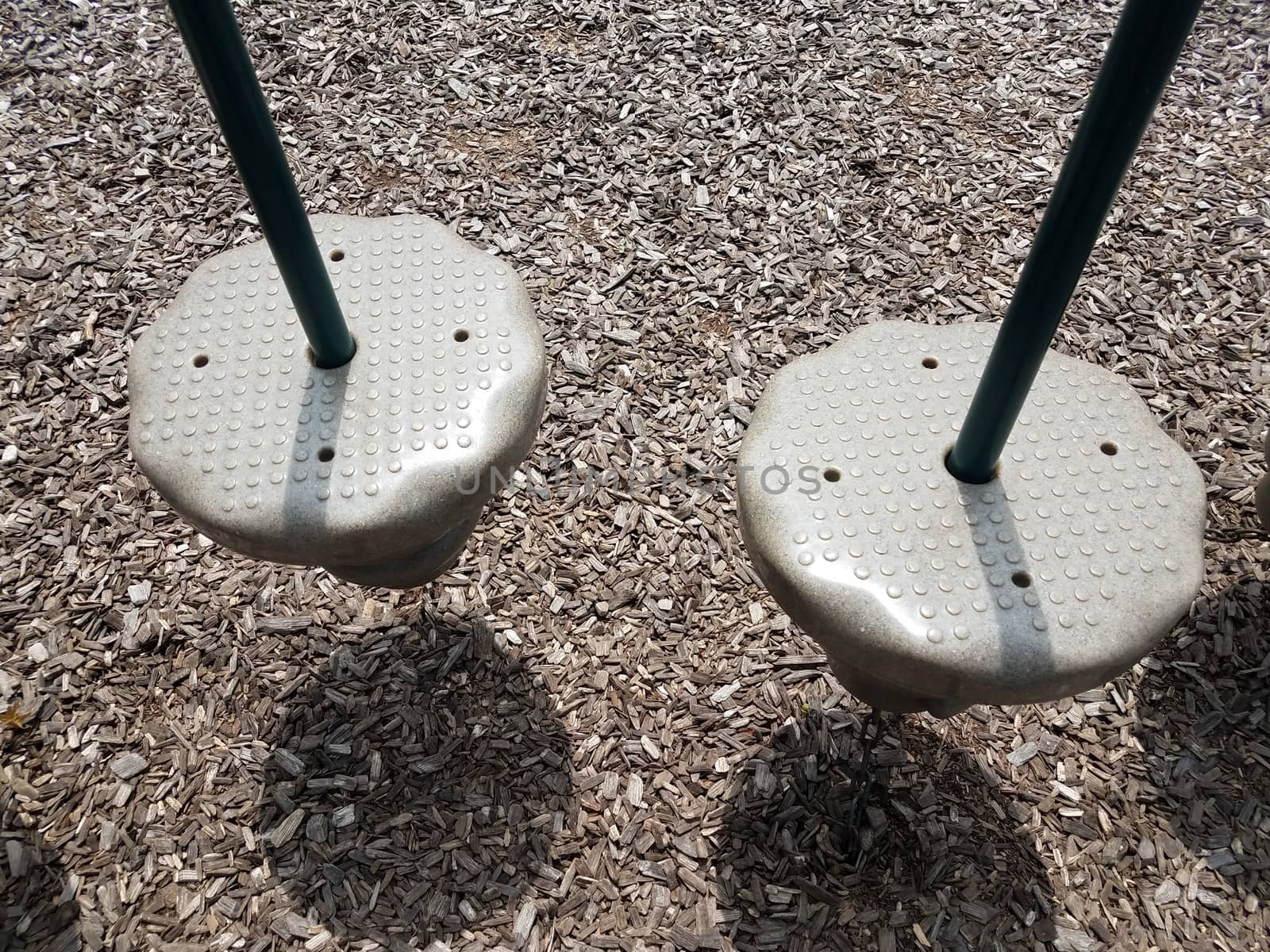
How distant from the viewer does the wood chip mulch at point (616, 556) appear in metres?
2.42

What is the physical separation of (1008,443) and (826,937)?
1.28 meters

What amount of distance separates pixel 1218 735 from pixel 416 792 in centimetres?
210

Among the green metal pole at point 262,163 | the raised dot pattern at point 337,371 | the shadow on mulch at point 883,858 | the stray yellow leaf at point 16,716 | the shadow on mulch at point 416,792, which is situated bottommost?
the shadow on mulch at point 883,858

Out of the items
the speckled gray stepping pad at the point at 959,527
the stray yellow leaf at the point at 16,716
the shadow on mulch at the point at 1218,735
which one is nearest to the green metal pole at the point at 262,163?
the speckled gray stepping pad at the point at 959,527

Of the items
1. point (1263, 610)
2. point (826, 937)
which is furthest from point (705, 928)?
point (1263, 610)

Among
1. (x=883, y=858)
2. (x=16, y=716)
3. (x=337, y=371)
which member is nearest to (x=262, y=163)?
(x=337, y=371)

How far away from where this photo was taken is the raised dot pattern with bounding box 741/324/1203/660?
1626 mm

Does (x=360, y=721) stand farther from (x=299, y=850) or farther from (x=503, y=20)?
(x=503, y=20)

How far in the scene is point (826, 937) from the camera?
2.34m

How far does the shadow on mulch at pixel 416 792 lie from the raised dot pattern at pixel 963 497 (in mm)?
1196

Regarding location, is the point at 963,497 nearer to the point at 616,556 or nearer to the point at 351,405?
the point at 351,405

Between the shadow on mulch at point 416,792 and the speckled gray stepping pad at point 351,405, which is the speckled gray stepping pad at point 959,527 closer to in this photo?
the speckled gray stepping pad at point 351,405

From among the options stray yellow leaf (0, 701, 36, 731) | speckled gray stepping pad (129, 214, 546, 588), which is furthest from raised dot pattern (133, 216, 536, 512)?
stray yellow leaf (0, 701, 36, 731)

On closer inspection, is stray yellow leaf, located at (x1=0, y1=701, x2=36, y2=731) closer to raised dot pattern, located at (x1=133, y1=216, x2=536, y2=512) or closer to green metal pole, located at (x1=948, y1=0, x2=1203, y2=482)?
raised dot pattern, located at (x1=133, y1=216, x2=536, y2=512)
